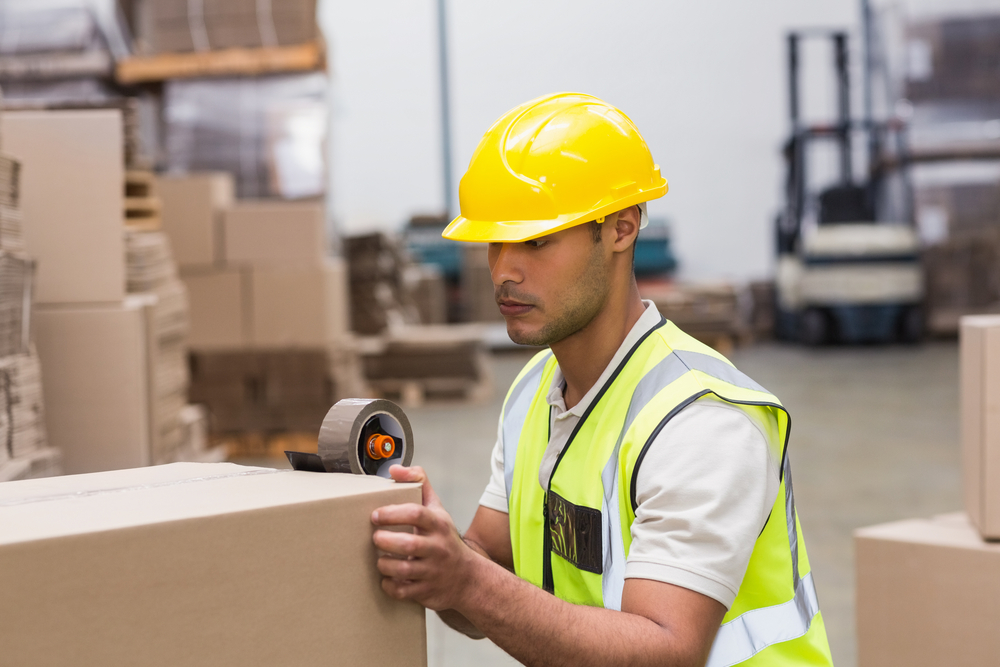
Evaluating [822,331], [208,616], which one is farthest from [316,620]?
[822,331]

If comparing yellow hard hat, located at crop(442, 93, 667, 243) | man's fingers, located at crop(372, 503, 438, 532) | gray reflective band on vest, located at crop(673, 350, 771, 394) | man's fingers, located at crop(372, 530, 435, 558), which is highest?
yellow hard hat, located at crop(442, 93, 667, 243)

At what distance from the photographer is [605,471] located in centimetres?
145

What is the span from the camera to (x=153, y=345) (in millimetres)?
3285

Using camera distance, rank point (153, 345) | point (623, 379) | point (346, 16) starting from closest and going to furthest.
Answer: point (623, 379) → point (153, 345) → point (346, 16)

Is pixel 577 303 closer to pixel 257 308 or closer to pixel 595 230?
pixel 595 230

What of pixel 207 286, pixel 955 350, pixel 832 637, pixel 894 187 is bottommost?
pixel 832 637

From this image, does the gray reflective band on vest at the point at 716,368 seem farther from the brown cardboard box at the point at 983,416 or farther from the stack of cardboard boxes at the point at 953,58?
the stack of cardboard boxes at the point at 953,58

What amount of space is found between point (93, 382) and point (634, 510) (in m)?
2.24

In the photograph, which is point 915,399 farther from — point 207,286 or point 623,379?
point 623,379

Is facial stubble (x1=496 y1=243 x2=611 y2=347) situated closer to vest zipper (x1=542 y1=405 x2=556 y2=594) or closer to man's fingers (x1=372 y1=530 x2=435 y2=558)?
vest zipper (x1=542 y1=405 x2=556 y2=594)

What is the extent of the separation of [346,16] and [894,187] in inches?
307

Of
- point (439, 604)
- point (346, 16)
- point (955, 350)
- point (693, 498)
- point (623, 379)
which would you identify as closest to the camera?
point (439, 604)

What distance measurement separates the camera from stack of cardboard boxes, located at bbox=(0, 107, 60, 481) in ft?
8.04

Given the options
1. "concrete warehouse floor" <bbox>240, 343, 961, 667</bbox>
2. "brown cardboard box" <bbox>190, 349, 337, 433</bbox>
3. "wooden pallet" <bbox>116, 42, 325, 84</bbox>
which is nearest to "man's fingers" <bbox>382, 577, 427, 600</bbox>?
"concrete warehouse floor" <bbox>240, 343, 961, 667</bbox>
